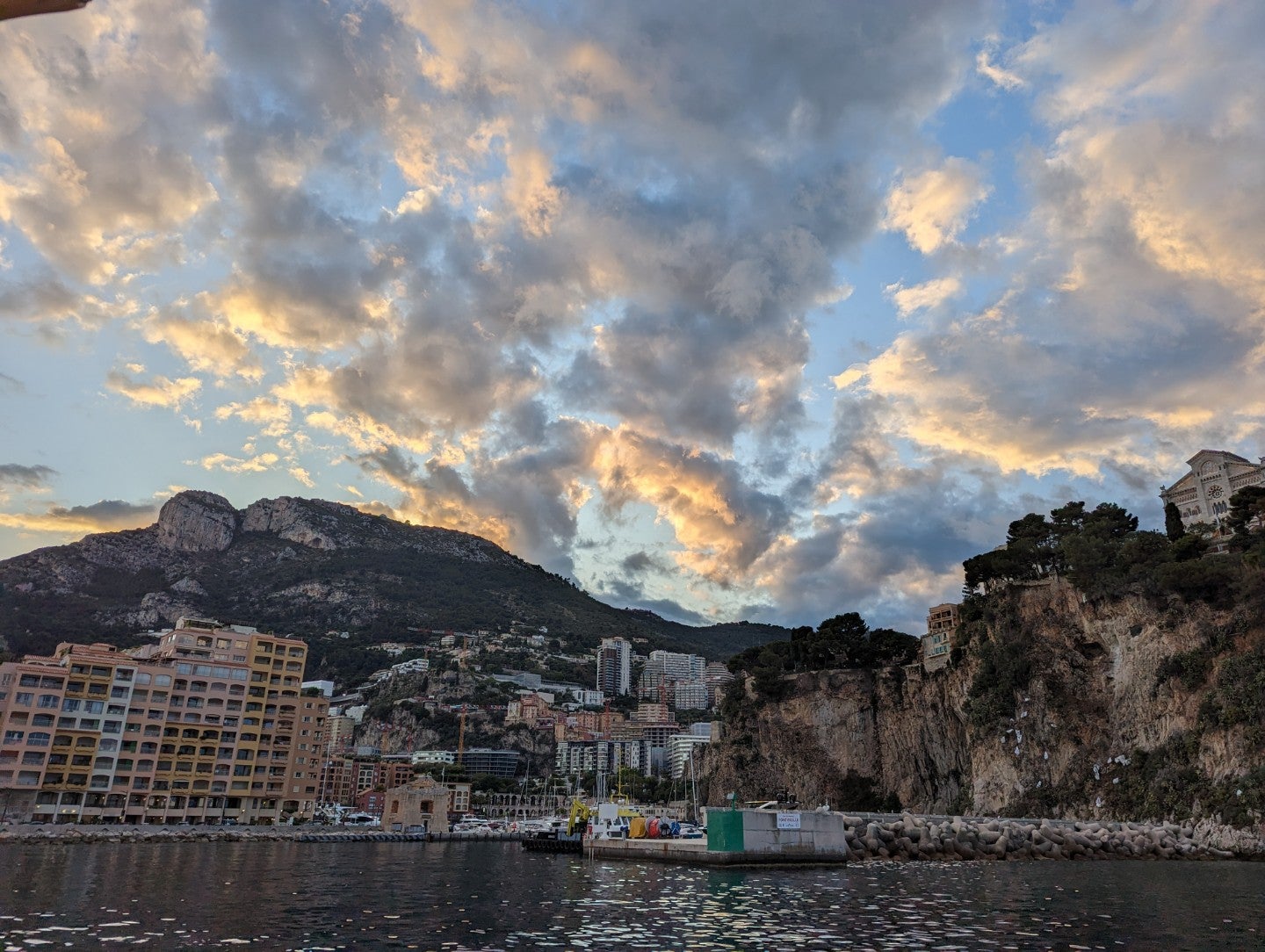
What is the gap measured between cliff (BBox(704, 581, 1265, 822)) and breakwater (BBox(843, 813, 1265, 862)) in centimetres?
218

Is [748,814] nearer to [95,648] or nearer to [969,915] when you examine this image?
[969,915]

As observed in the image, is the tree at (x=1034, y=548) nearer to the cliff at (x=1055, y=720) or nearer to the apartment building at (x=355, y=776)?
the cliff at (x=1055, y=720)

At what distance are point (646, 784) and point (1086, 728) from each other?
440 feet

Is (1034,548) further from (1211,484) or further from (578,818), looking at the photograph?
(578,818)

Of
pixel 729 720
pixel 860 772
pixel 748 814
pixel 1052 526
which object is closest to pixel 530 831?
pixel 729 720

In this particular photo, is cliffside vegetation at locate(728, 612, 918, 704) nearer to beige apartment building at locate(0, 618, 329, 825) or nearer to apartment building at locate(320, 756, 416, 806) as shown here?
beige apartment building at locate(0, 618, 329, 825)

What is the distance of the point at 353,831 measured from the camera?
9950cm

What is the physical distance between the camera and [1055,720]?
6512cm

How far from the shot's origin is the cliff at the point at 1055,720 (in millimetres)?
53031

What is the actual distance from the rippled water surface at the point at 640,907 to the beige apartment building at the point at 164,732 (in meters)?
50.6

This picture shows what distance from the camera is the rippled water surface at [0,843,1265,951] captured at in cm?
1839

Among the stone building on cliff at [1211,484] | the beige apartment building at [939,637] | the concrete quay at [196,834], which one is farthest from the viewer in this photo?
the stone building on cliff at [1211,484]

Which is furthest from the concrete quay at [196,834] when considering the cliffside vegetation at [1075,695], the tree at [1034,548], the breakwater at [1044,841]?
the tree at [1034,548]

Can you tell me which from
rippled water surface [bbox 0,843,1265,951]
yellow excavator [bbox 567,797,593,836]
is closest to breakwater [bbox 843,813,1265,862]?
rippled water surface [bbox 0,843,1265,951]
